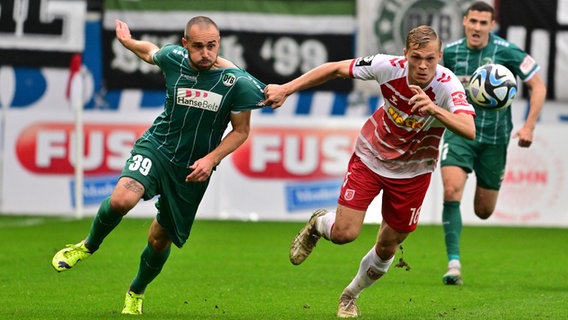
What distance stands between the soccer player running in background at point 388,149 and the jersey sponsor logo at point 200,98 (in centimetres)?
43

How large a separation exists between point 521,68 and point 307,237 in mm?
3653

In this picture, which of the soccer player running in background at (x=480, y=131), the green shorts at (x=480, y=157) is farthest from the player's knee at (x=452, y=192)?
the green shorts at (x=480, y=157)

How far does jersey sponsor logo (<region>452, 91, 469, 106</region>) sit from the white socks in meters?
1.37

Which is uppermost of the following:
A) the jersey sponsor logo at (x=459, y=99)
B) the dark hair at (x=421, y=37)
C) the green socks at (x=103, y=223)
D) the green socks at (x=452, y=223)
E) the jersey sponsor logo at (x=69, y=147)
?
the dark hair at (x=421, y=37)

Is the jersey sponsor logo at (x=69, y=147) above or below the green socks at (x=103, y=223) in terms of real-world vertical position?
below

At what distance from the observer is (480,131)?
12.1 m

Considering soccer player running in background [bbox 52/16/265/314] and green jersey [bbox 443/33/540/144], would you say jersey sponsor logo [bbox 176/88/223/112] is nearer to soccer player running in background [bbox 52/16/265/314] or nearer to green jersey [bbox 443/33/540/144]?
soccer player running in background [bbox 52/16/265/314]

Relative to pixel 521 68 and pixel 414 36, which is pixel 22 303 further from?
pixel 521 68

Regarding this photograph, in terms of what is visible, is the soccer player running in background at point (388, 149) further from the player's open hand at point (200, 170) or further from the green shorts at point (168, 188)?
the green shorts at point (168, 188)

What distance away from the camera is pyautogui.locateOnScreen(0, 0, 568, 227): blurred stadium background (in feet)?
64.1

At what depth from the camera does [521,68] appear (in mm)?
11875

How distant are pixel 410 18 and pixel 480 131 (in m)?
9.72

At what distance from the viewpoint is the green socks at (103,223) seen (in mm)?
8523

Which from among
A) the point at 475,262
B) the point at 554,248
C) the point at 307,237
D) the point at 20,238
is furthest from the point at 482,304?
the point at 20,238
